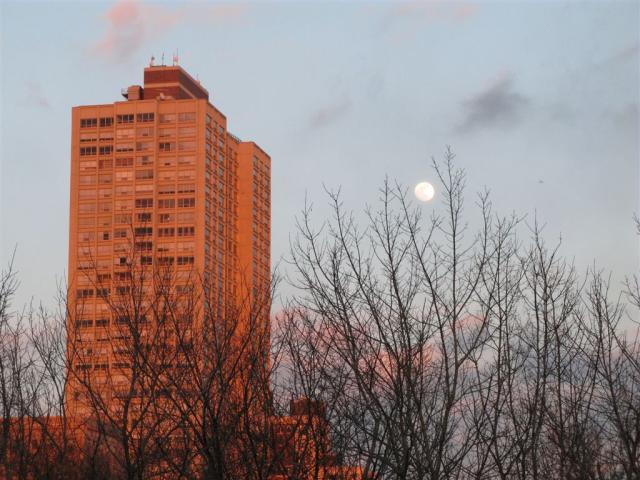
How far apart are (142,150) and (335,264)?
138m

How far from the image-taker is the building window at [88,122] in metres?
148

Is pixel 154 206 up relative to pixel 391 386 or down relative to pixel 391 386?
up

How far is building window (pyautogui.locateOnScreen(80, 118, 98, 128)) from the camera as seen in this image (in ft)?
487

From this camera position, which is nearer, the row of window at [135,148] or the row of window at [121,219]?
the row of window at [121,219]

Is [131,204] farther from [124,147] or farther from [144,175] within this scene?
[124,147]

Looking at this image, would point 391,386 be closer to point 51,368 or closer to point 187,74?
point 51,368

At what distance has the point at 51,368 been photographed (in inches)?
795

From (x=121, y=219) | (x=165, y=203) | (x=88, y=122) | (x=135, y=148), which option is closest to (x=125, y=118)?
(x=135, y=148)

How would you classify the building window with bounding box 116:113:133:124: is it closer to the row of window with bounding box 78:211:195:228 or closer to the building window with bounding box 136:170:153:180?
the building window with bounding box 136:170:153:180

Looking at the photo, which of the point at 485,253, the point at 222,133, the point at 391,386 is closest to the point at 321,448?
the point at 391,386

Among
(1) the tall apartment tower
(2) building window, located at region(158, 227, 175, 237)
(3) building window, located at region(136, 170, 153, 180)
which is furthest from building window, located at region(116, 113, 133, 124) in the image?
(2) building window, located at region(158, 227, 175, 237)

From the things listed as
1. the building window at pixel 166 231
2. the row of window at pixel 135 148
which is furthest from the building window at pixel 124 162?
the building window at pixel 166 231

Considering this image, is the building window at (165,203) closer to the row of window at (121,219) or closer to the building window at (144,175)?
the row of window at (121,219)

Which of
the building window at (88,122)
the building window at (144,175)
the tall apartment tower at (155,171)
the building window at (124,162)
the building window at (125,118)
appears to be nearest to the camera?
the tall apartment tower at (155,171)
